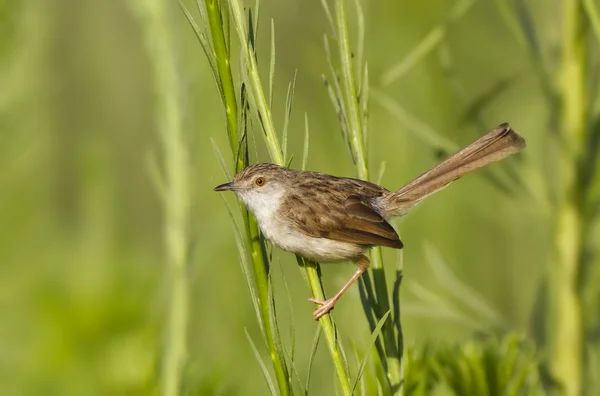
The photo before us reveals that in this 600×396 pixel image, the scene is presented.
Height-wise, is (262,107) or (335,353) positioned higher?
(262,107)

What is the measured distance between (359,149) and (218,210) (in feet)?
9.64

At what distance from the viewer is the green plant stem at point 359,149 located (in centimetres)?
185

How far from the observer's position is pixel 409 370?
2379 millimetres

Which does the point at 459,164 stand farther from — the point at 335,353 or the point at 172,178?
the point at 335,353

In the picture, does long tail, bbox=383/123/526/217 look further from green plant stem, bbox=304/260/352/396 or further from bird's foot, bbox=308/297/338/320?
green plant stem, bbox=304/260/352/396

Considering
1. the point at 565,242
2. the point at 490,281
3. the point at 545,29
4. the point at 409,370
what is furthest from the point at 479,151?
the point at 490,281

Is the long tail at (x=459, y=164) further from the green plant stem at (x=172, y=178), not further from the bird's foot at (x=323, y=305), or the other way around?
the green plant stem at (x=172, y=178)

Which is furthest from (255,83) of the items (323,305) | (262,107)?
(323,305)

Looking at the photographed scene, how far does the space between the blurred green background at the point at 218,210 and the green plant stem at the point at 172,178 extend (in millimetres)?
777

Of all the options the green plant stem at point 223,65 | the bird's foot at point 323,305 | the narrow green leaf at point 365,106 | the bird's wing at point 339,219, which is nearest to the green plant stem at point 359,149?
the narrow green leaf at point 365,106

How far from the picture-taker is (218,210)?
473 centimetres

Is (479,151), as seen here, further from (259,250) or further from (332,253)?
(259,250)

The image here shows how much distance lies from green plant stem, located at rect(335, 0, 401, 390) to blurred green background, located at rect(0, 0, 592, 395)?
4.24 feet

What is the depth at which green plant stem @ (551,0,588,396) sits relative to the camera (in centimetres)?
298
